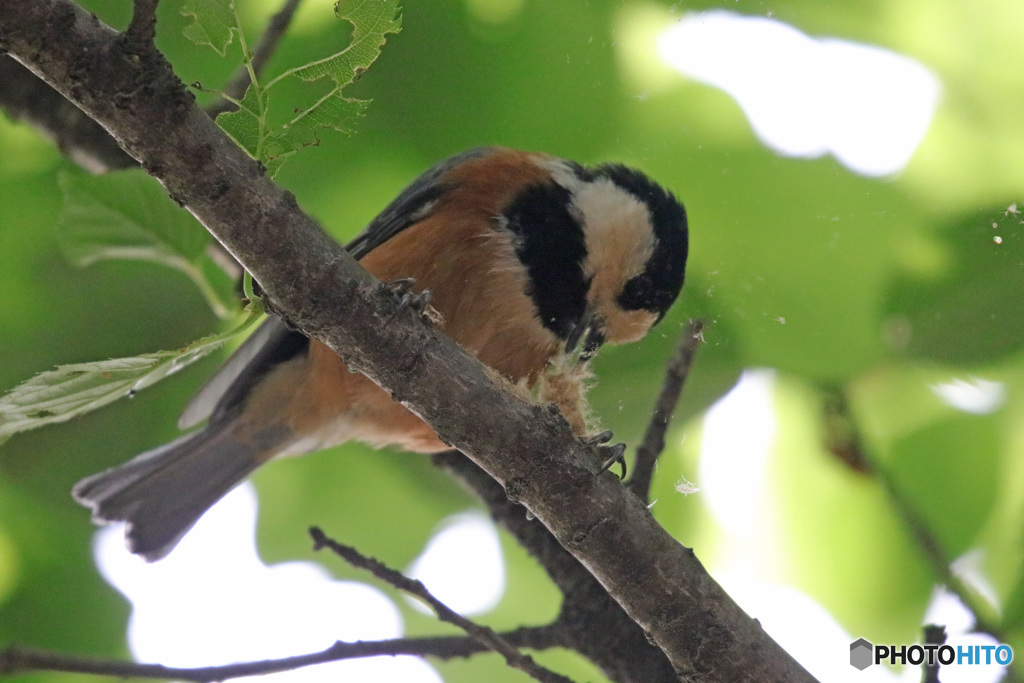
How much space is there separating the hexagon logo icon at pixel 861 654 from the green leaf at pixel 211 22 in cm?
153

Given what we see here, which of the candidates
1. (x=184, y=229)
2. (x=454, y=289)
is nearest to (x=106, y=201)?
(x=184, y=229)

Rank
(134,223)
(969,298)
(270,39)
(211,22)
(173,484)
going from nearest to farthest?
(211,22)
(969,298)
(270,39)
(134,223)
(173,484)

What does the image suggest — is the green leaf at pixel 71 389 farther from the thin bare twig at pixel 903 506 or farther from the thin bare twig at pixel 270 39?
the thin bare twig at pixel 903 506

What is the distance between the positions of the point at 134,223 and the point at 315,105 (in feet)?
2.50

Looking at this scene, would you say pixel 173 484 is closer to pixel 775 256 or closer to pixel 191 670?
pixel 191 670

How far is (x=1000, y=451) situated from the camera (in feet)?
6.20

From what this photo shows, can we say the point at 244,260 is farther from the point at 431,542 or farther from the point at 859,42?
the point at 431,542

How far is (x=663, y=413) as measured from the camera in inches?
72.8

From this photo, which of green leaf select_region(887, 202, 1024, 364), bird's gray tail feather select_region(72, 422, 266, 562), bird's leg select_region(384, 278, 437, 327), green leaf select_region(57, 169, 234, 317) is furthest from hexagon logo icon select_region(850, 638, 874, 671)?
bird's gray tail feather select_region(72, 422, 266, 562)

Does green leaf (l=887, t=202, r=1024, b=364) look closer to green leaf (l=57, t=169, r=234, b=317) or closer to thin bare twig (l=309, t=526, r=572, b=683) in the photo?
thin bare twig (l=309, t=526, r=572, b=683)

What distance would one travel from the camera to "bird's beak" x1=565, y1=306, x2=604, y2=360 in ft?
7.20

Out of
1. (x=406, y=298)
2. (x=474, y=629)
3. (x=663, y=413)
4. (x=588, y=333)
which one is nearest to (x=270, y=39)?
(x=406, y=298)

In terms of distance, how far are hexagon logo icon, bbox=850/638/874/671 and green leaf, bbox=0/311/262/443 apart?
1.31 metres

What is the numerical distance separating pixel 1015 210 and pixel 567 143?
83cm
